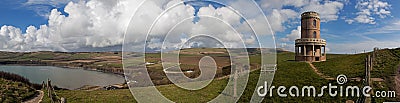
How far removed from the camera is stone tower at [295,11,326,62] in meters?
38.1

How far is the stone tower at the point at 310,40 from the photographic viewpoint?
125ft

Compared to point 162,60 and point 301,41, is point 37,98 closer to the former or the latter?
point 162,60

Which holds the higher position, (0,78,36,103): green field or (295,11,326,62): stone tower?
(295,11,326,62): stone tower

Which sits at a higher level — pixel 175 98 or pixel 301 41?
pixel 301 41

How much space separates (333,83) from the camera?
66.0 feet

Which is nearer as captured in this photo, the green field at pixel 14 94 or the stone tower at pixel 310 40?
the green field at pixel 14 94

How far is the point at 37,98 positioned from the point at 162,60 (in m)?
19.2

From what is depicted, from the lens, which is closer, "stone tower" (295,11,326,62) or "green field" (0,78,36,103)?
"green field" (0,78,36,103)

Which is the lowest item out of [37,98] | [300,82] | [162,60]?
[37,98]

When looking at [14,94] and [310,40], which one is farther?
[310,40]

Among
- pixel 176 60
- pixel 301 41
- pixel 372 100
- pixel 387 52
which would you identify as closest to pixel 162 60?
pixel 176 60

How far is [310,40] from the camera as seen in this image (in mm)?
37906

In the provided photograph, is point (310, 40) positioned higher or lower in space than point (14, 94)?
higher

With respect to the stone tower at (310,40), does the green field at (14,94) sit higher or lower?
lower
